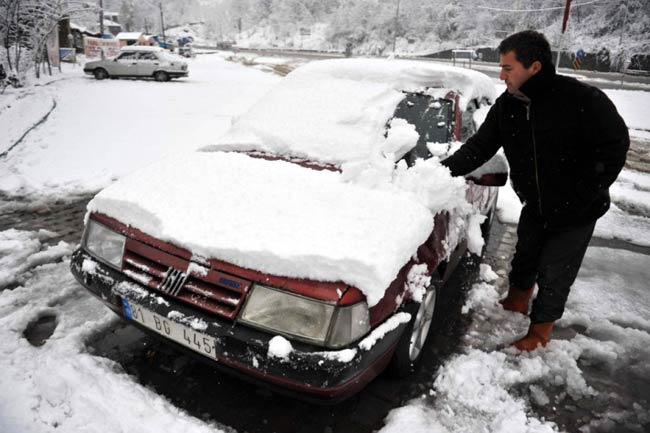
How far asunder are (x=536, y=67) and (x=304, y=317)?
179 cm

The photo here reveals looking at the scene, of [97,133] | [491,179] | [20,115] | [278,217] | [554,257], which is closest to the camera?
[278,217]

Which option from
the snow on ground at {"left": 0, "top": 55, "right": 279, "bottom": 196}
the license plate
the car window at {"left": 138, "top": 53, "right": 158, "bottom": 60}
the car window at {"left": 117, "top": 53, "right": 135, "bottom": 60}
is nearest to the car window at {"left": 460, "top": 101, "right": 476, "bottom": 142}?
the license plate

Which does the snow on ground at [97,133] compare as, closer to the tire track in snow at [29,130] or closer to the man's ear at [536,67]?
the tire track in snow at [29,130]

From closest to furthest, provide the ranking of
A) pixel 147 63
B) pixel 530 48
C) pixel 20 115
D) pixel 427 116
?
pixel 530 48
pixel 427 116
pixel 20 115
pixel 147 63

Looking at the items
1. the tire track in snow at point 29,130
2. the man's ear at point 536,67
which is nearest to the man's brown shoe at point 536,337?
the man's ear at point 536,67

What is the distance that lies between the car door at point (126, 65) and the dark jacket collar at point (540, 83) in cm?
1912

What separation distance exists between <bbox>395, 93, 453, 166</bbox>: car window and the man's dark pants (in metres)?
0.77

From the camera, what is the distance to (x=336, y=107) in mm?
3119

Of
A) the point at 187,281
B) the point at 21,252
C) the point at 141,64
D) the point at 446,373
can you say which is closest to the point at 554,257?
the point at 446,373

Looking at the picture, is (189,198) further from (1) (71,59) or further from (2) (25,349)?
(1) (71,59)

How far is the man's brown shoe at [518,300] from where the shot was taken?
3.16 m

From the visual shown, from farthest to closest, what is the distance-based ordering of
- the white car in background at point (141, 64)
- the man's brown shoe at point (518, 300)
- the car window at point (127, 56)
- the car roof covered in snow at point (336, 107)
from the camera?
1. the car window at point (127, 56)
2. the white car in background at point (141, 64)
3. the man's brown shoe at point (518, 300)
4. the car roof covered in snow at point (336, 107)

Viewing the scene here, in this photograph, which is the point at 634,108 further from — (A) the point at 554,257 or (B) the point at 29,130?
(B) the point at 29,130

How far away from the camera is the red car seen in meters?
1.78
